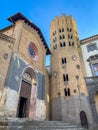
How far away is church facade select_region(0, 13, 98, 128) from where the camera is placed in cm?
1196

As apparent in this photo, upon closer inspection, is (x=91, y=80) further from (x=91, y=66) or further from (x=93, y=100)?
(x=93, y=100)

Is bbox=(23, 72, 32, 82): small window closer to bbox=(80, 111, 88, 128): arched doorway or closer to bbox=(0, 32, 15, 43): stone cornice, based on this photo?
bbox=(0, 32, 15, 43): stone cornice

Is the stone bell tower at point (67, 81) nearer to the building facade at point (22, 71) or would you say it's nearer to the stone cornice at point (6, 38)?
the building facade at point (22, 71)

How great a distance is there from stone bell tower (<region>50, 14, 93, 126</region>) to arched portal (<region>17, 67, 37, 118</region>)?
4.34 meters

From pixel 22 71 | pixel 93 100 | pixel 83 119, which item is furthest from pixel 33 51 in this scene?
pixel 83 119

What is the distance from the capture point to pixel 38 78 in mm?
16906

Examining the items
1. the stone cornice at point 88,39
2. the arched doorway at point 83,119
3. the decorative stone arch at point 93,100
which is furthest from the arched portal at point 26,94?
the stone cornice at point 88,39

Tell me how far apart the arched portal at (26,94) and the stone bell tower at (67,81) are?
4337mm

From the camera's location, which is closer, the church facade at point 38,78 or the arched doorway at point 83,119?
the church facade at point 38,78

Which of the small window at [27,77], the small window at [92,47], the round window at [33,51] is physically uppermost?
the small window at [92,47]

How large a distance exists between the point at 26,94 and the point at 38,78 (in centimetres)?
Result: 323

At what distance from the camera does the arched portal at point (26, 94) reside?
14.0 metres

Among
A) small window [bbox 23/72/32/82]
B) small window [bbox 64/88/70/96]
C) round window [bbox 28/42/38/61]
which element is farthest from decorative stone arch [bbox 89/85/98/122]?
round window [bbox 28/42/38/61]

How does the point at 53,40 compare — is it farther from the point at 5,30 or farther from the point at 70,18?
the point at 5,30
